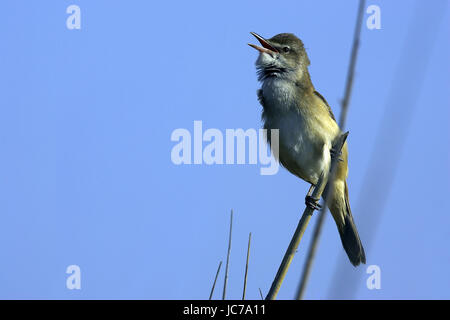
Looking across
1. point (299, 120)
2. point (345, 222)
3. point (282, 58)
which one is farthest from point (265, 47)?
point (345, 222)

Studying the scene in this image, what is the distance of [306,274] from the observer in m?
1.58

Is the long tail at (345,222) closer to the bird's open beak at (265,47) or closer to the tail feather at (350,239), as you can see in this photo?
the tail feather at (350,239)

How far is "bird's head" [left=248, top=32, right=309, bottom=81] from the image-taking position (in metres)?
5.81

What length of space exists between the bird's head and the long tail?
1233 mm

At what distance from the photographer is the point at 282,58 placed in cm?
588

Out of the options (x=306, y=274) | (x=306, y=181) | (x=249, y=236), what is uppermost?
(x=306, y=274)

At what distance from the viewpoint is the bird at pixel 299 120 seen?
18.2 feet

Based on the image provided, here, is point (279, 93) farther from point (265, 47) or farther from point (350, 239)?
point (350, 239)

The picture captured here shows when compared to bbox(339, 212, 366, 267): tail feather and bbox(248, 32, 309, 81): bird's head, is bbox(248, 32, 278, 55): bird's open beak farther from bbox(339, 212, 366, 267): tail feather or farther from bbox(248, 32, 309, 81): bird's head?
bbox(339, 212, 366, 267): tail feather

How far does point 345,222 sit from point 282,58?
181 cm
